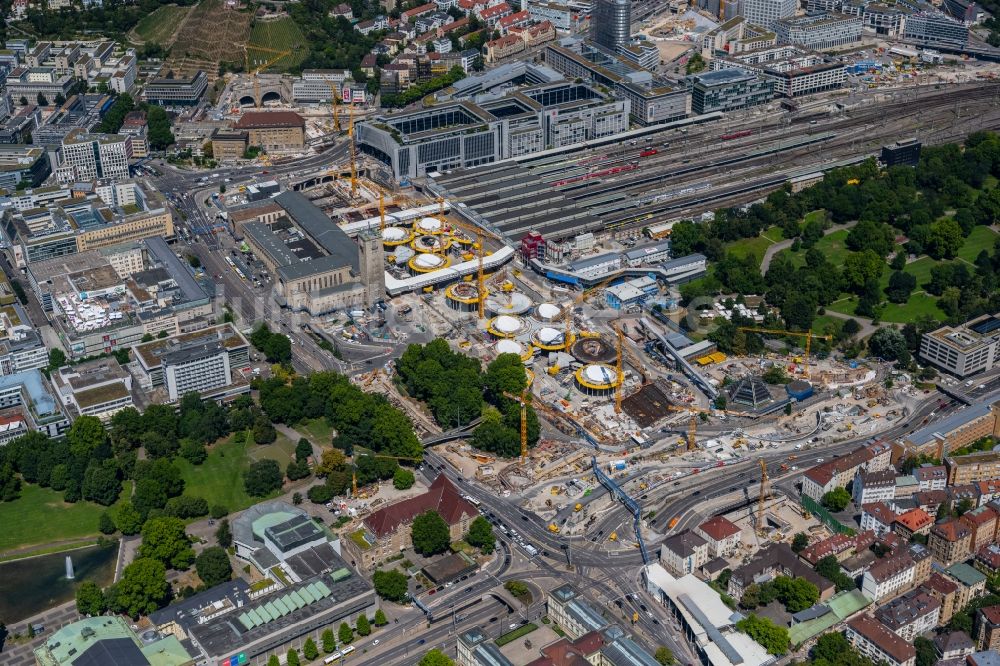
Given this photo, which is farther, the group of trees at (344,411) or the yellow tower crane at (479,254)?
the yellow tower crane at (479,254)

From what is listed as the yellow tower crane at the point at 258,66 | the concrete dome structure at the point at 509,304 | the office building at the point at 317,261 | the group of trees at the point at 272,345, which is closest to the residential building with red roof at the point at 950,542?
the concrete dome structure at the point at 509,304

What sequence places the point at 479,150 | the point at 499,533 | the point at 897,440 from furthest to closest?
the point at 479,150, the point at 897,440, the point at 499,533

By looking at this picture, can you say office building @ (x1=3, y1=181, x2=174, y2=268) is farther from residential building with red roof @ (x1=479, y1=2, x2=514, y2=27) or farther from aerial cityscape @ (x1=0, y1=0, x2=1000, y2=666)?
residential building with red roof @ (x1=479, y1=2, x2=514, y2=27)

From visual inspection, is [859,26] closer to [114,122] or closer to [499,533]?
[114,122]


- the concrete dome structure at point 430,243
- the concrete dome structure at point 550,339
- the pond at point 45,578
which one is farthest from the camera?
the concrete dome structure at point 430,243

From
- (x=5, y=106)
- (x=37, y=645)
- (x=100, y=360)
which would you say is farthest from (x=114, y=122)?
(x=37, y=645)

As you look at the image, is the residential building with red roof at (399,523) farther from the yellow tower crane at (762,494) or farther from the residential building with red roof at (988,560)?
the residential building with red roof at (988,560)
